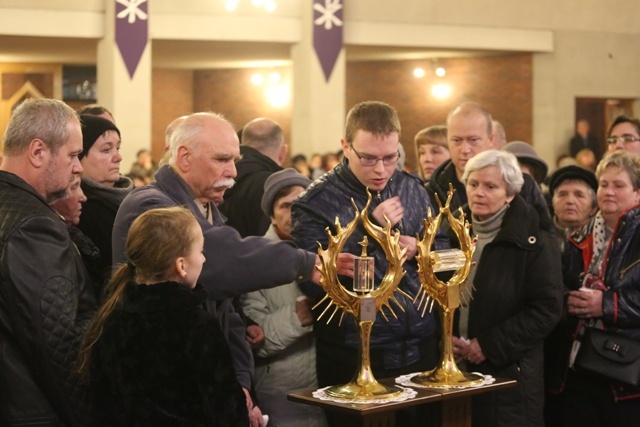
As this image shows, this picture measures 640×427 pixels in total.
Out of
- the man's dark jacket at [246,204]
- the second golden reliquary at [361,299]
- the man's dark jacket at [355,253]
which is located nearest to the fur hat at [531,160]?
the man's dark jacket at [246,204]

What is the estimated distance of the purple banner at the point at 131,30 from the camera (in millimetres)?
13328

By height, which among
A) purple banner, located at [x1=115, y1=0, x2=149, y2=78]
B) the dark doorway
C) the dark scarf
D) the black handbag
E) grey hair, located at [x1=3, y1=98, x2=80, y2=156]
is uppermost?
purple banner, located at [x1=115, y1=0, x2=149, y2=78]

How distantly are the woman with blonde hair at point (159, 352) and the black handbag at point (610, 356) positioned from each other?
7.16 feet

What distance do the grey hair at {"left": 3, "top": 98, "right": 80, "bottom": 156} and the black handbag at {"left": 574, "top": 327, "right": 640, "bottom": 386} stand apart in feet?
8.76

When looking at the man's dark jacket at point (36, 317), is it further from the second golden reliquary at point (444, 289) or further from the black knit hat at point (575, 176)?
the black knit hat at point (575, 176)

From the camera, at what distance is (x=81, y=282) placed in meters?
3.23

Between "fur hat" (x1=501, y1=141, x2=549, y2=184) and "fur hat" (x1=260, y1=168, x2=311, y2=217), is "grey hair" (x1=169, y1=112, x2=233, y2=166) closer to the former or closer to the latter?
"fur hat" (x1=260, y1=168, x2=311, y2=217)

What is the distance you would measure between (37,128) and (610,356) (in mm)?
2775

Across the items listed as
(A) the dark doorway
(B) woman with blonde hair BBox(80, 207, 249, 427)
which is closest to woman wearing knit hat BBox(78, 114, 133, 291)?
(B) woman with blonde hair BBox(80, 207, 249, 427)

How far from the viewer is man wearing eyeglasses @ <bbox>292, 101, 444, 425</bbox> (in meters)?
4.02

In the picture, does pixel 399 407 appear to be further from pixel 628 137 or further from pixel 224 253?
pixel 628 137

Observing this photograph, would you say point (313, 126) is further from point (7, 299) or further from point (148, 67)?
point (7, 299)

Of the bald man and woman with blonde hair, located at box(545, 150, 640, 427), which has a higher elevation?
the bald man

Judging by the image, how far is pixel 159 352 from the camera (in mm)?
3000
